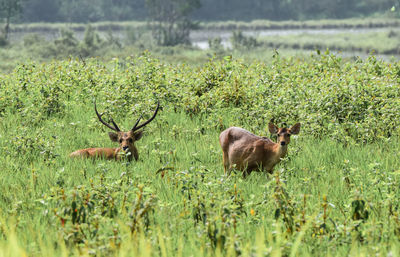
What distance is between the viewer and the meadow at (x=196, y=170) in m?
4.57

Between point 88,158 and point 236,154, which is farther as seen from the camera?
point 88,158

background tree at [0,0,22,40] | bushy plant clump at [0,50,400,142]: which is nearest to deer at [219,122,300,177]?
bushy plant clump at [0,50,400,142]

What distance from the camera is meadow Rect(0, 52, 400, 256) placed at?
4574mm

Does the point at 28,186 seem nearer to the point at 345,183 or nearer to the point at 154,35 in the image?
the point at 345,183

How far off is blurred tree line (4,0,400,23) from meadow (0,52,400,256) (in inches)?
2649

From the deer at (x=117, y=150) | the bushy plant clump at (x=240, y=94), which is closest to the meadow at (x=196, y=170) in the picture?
the bushy plant clump at (x=240, y=94)

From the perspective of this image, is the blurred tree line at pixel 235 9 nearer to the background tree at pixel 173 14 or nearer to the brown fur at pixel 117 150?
the background tree at pixel 173 14

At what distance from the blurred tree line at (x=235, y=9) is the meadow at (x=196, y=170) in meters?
67.3

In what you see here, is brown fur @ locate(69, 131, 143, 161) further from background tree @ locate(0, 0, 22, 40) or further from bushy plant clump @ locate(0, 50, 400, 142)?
background tree @ locate(0, 0, 22, 40)

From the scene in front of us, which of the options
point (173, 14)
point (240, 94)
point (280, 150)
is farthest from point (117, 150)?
point (173, 14)

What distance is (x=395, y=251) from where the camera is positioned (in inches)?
166

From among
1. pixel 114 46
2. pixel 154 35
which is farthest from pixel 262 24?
pixel 114 46

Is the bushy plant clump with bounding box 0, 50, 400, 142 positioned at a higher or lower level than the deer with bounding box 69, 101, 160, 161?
higher

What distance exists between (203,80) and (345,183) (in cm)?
580
